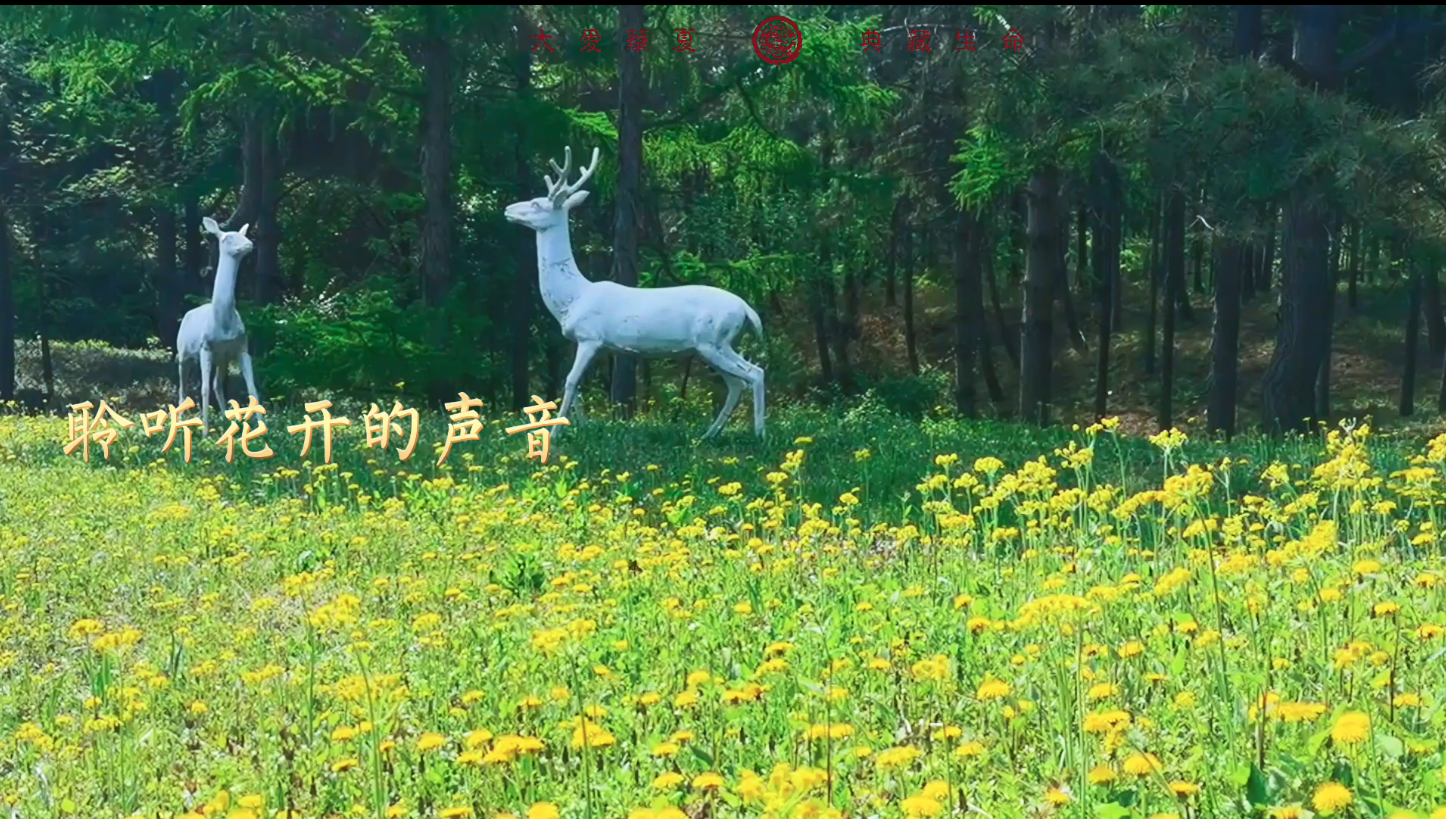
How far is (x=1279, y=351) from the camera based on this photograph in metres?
19.2

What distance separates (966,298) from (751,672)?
2708cm

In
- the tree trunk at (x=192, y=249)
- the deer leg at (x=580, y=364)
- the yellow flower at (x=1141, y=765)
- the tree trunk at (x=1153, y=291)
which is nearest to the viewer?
the yellow flower at (x=1141, y=765)

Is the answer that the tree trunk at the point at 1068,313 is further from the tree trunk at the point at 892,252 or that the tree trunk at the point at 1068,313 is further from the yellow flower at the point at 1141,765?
the yellow flower at the point at 1141,765

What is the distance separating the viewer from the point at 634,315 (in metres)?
13.6

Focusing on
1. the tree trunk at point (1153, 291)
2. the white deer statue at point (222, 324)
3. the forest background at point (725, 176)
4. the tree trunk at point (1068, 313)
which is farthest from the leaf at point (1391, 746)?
the tree trunk at point (1068, 313)

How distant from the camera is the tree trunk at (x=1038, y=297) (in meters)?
22.7

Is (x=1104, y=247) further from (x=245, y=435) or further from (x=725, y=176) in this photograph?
(x=245, y=435)

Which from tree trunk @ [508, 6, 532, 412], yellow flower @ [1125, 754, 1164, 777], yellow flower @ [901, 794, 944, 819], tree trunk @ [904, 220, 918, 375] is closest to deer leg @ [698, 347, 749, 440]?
yellow flower @ [1125, 754, 1164, 777]

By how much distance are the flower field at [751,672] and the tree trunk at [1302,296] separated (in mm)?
10333

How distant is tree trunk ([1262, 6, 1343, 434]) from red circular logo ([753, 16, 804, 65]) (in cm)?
603

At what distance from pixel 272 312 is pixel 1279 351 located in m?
12.6

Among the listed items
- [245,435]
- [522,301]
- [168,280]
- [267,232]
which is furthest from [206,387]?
[168,280]

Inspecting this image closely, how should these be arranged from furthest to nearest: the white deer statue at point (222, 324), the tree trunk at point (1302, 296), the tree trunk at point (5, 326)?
the tree trunk at point (5, 326), the tree trunk at point (1302, 296), the white deer statue at point (222, 324)

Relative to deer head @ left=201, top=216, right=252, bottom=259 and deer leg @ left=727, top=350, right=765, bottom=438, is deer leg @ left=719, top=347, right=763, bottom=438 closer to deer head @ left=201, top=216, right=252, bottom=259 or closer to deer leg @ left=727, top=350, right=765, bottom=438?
deer leg @ left=727, top=350, right=765, bottom=438
